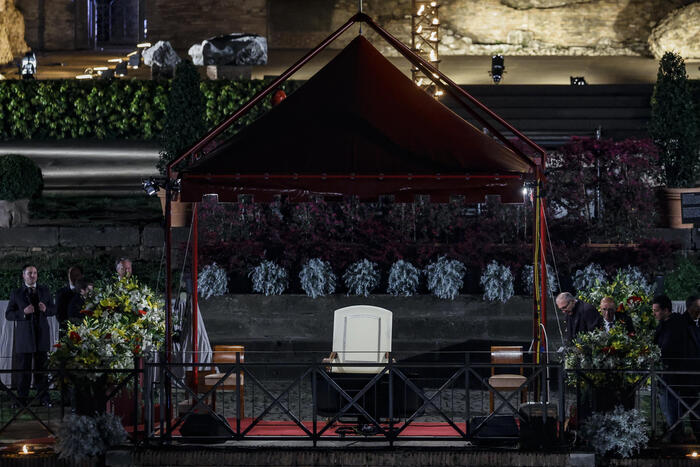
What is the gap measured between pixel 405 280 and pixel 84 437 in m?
6.21

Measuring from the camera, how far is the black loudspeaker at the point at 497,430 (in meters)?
9.49

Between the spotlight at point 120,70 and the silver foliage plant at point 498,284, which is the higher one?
the spotlight at point 120,70

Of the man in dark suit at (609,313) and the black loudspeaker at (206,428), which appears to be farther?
the man in dark suit at (609,313)

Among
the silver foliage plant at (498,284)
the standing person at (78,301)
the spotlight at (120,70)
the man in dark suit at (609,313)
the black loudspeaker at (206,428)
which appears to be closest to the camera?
the black loudspeaker at (206,428)

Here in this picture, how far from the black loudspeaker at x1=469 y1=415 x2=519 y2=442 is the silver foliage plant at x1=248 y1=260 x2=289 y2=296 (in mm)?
5539

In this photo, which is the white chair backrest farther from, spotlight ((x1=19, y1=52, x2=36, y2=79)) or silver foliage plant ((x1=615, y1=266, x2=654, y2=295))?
spotlight ((x1=19, y1=52, x2=36, y2=79))

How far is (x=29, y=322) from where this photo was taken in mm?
12180

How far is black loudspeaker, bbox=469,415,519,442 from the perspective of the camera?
9.49 meters

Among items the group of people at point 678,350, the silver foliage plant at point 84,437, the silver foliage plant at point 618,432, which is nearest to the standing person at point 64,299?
the silver foliage plant at point 84,437

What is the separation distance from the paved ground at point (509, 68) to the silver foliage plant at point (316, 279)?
979cm

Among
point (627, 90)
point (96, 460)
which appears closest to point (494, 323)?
point (96, 460)

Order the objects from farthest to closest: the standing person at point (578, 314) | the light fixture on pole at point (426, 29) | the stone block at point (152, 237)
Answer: the light fixture on pole at point (426, 29), the stone block at point (152, 237), the standing person at point (578, 314)

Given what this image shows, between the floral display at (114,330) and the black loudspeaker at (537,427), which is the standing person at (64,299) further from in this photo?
the black loudspeaker at (537,427)

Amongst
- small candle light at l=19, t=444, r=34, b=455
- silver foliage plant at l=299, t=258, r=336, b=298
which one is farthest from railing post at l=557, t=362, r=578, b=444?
silver foliage plant at l=299, t=258, r=336, b=298
